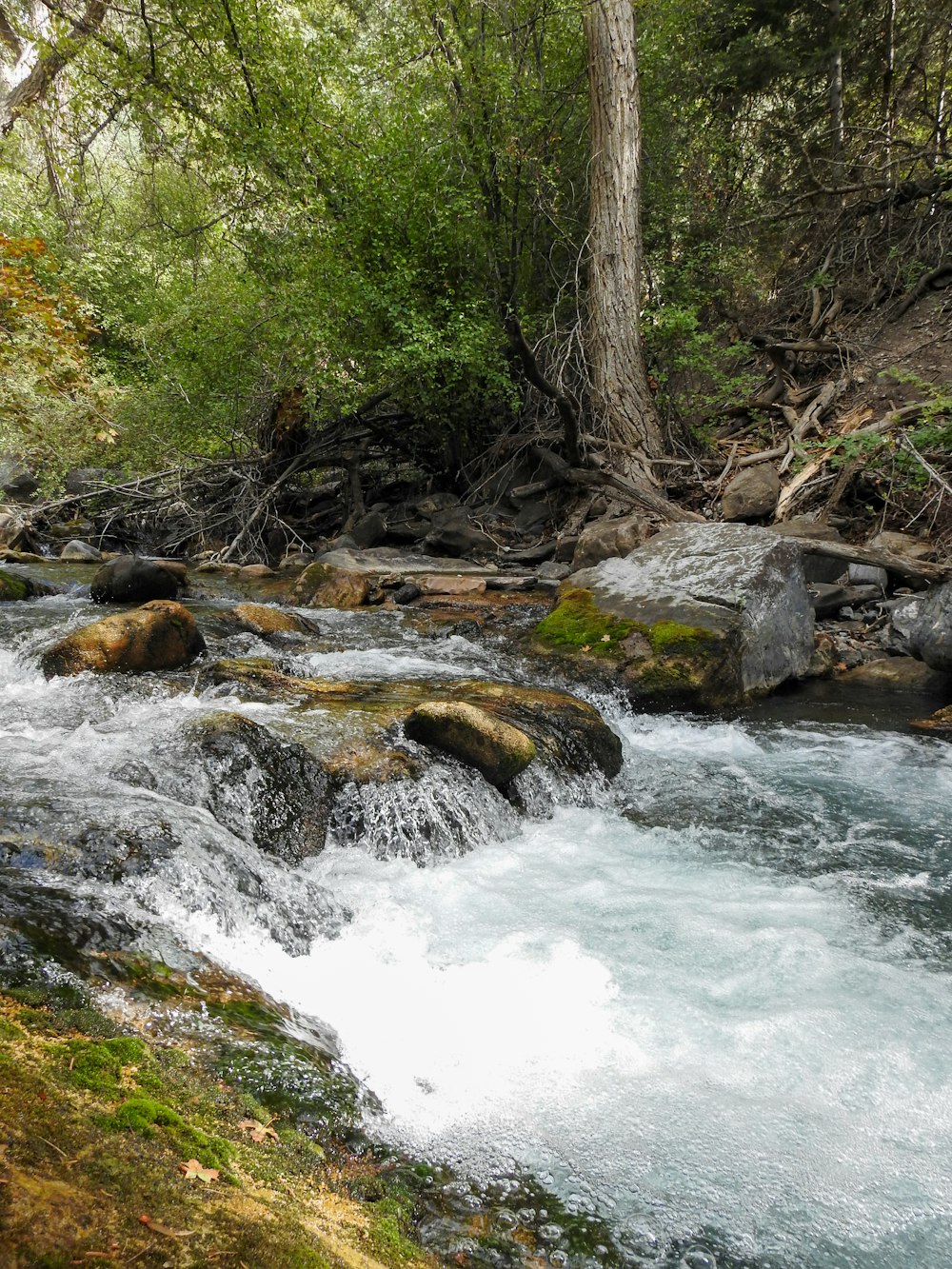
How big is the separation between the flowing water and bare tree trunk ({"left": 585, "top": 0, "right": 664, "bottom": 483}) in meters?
6.80

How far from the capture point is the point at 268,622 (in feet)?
27.3

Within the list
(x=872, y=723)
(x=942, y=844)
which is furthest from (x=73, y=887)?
(x=872, y=723)

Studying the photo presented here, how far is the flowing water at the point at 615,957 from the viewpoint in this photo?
2.29m

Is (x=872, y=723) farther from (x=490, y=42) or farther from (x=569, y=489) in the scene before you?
(x=490, y=42)

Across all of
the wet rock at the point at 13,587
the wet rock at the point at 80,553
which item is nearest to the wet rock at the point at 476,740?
the wet rock at the point at 13,587

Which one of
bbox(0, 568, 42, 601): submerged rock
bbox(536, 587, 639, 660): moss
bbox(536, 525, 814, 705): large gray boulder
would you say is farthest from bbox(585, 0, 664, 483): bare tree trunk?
bbox(0, 568, 42, 601): submerged rock

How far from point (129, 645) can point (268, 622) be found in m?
2.06

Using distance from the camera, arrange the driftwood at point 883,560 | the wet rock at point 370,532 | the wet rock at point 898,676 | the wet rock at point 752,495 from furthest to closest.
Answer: the wet rock at point 370,532 < the wet rock at point 752,495 < the driftwood at point 883,560 < the wet rock at point 898,676

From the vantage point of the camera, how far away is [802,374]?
479 inches

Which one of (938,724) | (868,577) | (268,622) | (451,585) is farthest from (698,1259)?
(451,585)

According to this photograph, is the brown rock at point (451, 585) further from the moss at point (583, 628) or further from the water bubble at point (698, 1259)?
the water bubble at point (698, 1259)

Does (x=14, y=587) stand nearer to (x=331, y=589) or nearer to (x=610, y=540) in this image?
(x=331, y=589)

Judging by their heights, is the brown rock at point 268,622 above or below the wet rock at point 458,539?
below

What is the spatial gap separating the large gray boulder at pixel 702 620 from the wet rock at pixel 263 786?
3.31m
